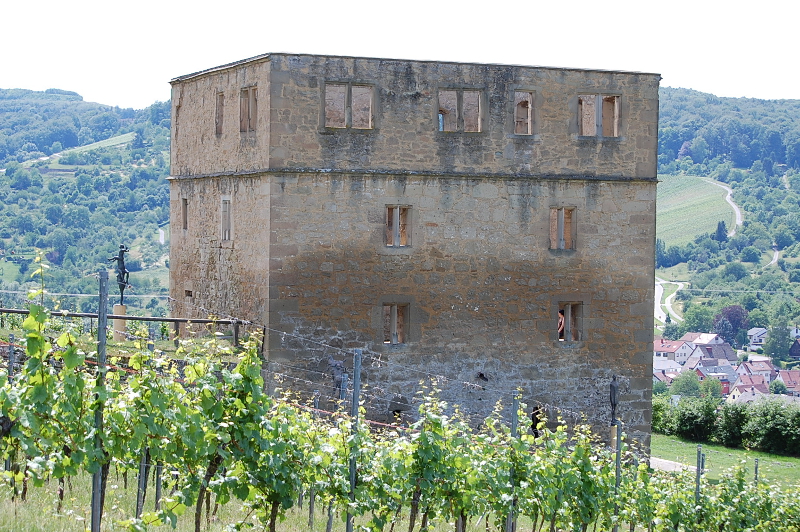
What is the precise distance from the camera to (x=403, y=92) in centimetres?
2323

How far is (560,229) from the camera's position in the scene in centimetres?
2439

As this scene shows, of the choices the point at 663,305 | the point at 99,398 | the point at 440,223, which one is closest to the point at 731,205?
the point at 663,305

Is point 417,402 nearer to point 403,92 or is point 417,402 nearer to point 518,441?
point 403,92

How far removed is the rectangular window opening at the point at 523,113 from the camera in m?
24.2

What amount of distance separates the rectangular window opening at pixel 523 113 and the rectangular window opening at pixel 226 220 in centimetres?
591

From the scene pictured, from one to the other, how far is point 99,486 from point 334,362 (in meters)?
11.6

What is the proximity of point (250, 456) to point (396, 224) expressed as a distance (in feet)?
35.8

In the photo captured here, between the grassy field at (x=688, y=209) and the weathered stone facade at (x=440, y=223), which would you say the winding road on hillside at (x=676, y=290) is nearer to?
the grassy field at (x=688, y=209)

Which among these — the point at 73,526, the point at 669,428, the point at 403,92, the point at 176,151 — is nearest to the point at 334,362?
the point at 403,92

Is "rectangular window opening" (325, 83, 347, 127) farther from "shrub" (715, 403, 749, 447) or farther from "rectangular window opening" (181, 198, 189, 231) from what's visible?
"shrub" (715, 403, 749, 447)

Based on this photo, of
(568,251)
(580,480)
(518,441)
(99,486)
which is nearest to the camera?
(99,486)

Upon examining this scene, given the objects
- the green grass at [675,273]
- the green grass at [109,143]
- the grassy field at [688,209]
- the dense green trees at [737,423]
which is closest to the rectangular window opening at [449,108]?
the dense green trees at [737,423]

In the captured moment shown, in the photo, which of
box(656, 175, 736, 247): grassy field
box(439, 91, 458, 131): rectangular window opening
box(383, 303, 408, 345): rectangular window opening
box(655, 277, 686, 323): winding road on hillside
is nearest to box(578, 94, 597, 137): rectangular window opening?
box(439, 91, 458, 131): rectangular window opening

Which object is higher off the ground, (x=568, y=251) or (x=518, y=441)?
Answer: (x=568, y=251)
